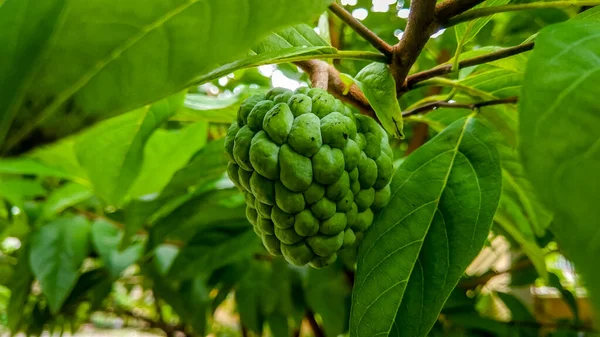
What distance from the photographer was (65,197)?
4.85 ft

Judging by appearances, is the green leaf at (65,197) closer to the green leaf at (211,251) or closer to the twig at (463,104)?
the green leaf at (211,251)

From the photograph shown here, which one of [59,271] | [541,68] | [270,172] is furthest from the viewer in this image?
[59,271]

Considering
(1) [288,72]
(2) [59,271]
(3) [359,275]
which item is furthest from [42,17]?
(1) [288,72]

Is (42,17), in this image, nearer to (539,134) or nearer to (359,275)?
(539,134)

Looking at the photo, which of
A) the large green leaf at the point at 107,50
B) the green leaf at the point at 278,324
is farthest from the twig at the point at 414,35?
the green leaf at the point at 278,324

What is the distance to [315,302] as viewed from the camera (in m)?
1.59

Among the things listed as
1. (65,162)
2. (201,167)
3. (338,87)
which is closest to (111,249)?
(65,162)

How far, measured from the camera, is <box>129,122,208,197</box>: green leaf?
127cm


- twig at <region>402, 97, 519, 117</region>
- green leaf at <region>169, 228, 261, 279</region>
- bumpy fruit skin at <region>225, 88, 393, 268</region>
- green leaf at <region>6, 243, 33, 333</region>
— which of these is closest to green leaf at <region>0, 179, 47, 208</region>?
green leaf at <region>6, 243, 33, 333</region>

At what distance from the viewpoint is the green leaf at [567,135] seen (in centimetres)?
34

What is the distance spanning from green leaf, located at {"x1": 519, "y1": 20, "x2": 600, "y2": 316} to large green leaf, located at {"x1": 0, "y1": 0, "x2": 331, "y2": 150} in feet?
0.77

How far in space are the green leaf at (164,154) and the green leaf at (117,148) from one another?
0.24 meters

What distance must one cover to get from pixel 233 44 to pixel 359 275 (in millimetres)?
390

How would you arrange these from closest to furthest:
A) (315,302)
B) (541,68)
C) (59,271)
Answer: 1. (541,68)
2. (59,271)
3. (315,302)
